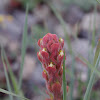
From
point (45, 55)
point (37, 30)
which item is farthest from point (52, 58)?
point (37, 30)

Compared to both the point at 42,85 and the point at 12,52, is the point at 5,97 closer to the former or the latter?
the point at 42,85

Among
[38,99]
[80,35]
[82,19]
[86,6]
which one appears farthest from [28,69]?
[86,6]

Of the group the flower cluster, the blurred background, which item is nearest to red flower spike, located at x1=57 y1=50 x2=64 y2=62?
the flower cluster

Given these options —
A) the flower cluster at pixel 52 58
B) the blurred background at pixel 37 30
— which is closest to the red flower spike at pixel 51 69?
the flower cluster at pixel 52 58

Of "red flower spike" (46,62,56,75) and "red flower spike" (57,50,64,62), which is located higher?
"red flower spike" (57,50,64,62)

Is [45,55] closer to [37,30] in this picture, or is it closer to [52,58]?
[52,58]

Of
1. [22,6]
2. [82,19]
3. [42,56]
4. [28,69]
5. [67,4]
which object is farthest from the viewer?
[22,6]

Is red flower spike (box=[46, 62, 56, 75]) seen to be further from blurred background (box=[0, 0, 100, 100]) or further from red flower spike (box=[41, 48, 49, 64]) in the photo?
blurred background (box=[0, 0, 100, 100])

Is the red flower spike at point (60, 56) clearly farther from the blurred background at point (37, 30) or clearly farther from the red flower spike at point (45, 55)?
the blurred background at point (37, 30)
